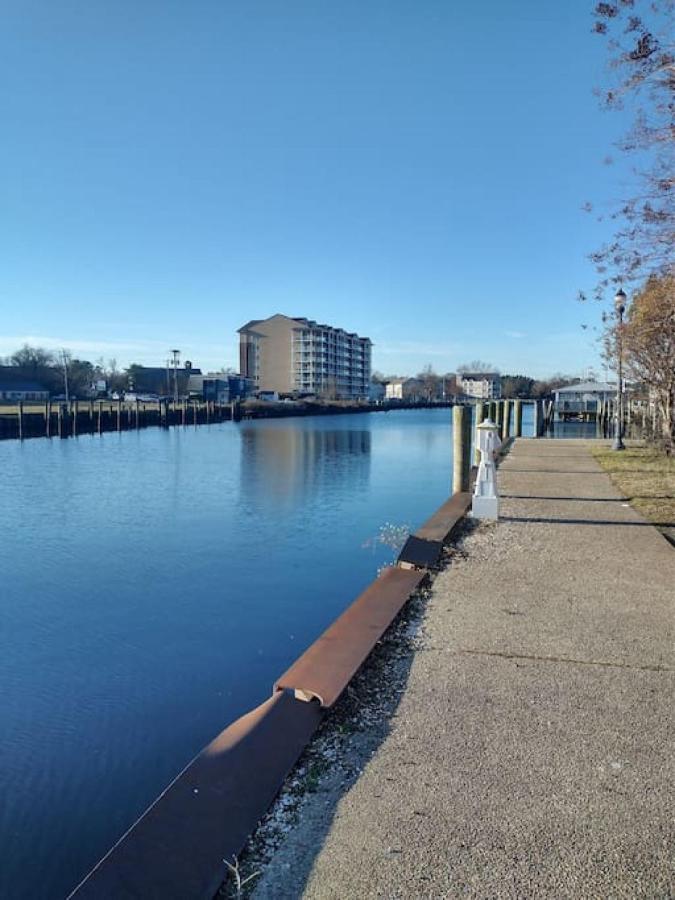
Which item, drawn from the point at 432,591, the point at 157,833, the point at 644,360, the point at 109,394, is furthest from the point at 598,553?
the point at 109,394

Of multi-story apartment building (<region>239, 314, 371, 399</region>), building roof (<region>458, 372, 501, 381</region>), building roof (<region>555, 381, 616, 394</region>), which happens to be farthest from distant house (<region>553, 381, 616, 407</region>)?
building roof (<region>458, 372, 501, 381</region>)

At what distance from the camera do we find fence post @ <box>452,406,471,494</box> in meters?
10.3

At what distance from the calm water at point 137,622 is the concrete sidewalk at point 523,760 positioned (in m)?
1.72

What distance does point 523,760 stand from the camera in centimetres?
269

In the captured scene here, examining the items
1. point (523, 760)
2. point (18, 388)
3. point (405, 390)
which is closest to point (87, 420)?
point (18, 388)

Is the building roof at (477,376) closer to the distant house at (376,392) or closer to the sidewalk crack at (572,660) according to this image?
the distant house at (376,392)

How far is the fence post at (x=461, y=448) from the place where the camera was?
10258 millimetres

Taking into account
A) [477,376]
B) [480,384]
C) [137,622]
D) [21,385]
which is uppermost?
[477,376]

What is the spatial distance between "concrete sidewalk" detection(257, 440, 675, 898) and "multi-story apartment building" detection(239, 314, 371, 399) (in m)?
104

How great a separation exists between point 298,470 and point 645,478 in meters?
11.7

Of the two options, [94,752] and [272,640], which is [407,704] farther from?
[272,640]

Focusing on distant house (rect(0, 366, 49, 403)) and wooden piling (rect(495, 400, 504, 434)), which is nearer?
wooden piling (rect(495, 400, 504, 434))

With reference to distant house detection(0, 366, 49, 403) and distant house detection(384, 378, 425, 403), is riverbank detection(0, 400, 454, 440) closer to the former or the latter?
distant house detection(0, 366, 49, 403)

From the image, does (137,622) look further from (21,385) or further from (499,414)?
(21,385)
